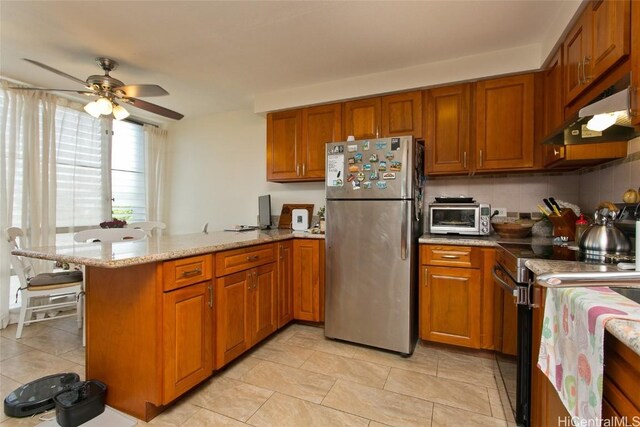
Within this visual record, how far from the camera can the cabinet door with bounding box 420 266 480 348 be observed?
2.25 meters

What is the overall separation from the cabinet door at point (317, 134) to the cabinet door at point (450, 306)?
146 centimetres

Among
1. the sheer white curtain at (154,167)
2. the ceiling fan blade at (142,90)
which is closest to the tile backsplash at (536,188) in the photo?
the ceiling fan blade at (142,90)

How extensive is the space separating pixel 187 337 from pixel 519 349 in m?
1.76

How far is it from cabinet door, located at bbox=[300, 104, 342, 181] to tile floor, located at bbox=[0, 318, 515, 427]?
1628 mm

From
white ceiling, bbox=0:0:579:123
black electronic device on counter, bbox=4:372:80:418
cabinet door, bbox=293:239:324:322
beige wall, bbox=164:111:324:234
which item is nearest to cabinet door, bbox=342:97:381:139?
white ceiling, bbox=0:0:579:123

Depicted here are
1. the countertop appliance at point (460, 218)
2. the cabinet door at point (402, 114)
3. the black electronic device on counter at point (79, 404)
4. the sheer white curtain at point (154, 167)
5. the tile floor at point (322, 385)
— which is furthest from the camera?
the sheer white curtain at point (154, 167)

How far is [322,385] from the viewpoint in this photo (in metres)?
1.91

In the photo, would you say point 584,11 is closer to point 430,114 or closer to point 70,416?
point 430,114

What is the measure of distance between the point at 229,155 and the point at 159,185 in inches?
47.9

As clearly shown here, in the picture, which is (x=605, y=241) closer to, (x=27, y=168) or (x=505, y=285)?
(x=505, y=285)

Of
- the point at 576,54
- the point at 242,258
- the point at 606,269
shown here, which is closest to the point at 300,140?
the point at 242,258

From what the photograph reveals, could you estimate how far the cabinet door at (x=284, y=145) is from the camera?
319 centimetres

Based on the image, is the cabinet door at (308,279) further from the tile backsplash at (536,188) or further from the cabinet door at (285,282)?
the tile backsplash at (536,188)

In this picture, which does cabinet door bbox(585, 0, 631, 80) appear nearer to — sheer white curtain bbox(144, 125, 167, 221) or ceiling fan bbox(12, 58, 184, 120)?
ceiling fan bbox(12, 58, 184, 120)
